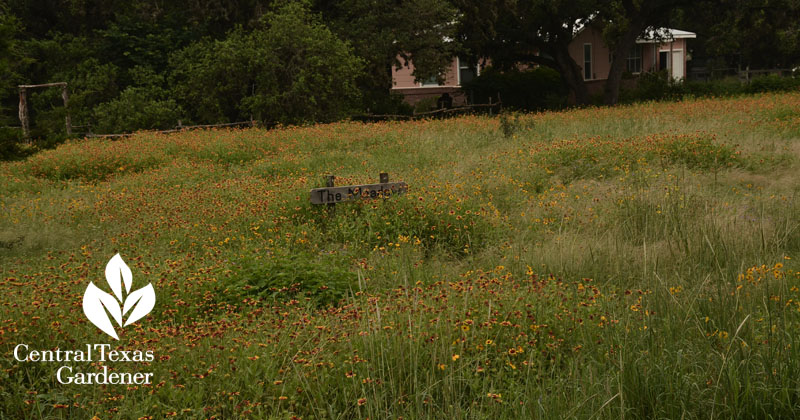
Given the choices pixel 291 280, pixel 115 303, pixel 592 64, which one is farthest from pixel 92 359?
pixel 592 64

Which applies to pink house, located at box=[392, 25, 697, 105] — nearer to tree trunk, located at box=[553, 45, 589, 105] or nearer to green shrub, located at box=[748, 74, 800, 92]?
tree trunk, located at box=[553, 45, 589, 105]

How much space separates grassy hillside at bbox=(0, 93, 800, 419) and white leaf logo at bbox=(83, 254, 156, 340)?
10 cm

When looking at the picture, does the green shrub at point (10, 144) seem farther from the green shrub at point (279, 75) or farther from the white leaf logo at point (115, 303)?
the green shrub at point (279, 75)

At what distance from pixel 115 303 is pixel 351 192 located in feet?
12.6

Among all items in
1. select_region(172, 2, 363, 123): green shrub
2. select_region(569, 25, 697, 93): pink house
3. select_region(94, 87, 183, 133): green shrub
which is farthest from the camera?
select_region(569, 25, 697, 93): pink house

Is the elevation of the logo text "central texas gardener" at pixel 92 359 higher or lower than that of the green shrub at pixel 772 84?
lower

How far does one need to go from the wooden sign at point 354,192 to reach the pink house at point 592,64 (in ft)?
84.0

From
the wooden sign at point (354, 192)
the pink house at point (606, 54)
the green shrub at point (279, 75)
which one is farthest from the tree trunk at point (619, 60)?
the wooden sign at point (354, 192)

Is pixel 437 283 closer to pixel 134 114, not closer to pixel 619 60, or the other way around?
pixel 134 114

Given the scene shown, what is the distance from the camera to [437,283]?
5.42 m

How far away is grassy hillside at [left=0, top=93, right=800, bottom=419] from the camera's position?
12.1 feet

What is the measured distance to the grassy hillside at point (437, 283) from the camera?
3688 mm

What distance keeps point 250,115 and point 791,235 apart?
2081 centimetres

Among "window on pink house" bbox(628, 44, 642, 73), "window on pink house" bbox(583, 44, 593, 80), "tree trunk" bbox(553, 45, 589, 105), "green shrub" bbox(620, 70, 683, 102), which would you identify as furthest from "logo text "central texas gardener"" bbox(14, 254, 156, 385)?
"window on pink house" bbox(628, 44, 642, 73)
